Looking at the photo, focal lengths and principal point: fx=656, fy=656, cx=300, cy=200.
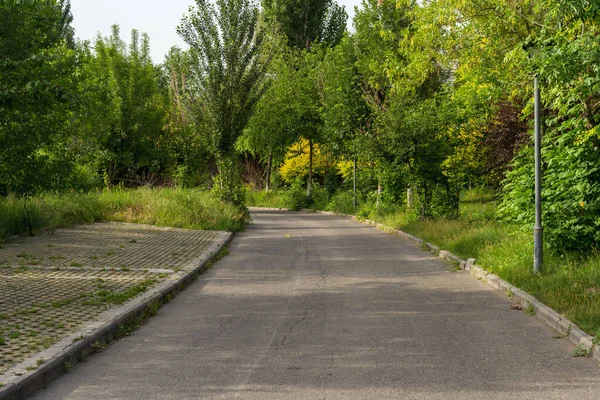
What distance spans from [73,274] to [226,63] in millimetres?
15355

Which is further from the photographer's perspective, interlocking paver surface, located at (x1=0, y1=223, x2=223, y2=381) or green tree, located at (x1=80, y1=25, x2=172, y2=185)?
green tree, located at (x1=80, y1=25, x2=172, y2=185)

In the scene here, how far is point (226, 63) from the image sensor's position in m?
25.3

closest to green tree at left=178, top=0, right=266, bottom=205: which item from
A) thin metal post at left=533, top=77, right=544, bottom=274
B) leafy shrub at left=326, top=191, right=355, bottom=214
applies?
leafy shrub at left=326, top=191, right=355, bottom=214

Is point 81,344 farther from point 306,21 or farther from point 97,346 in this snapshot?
point 306,21

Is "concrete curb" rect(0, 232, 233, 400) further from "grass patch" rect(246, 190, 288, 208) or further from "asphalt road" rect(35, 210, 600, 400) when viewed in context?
"grass patch" rect(246, 190, 288, 208)

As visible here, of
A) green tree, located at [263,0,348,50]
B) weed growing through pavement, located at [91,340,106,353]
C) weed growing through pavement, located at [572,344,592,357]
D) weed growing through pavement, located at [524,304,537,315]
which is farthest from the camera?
green tree, located at [263,0,348,50]

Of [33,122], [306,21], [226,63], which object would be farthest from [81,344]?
[306,21]

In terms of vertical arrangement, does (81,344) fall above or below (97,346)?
above

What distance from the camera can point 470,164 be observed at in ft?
71.4

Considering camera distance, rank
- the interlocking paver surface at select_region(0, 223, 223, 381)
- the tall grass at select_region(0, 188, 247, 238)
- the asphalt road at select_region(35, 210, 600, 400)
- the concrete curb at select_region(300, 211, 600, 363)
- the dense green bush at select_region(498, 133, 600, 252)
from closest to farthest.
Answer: the asphalt road at select_region(35, 210, 600, 400)
the concrete curb at select_region(300, 211, 600, 363)
the interlocking paver surface at select_region(0, 223, 223, 381)
the dense green bush at select_region(498, 133, 600, 252)
the tall grass at select_region(0, 188, 247, 238)

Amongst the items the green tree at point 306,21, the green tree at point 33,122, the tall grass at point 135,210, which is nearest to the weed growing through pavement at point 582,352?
the green tree at point 33,122

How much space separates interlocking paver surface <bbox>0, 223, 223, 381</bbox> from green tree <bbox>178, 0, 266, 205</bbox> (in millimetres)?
6252

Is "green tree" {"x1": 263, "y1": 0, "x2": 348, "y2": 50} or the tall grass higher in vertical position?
"green tree" {"x1": 263, "y1": 0, "x2": 348, "y2": 50}

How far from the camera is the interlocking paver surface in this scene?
285 inches
